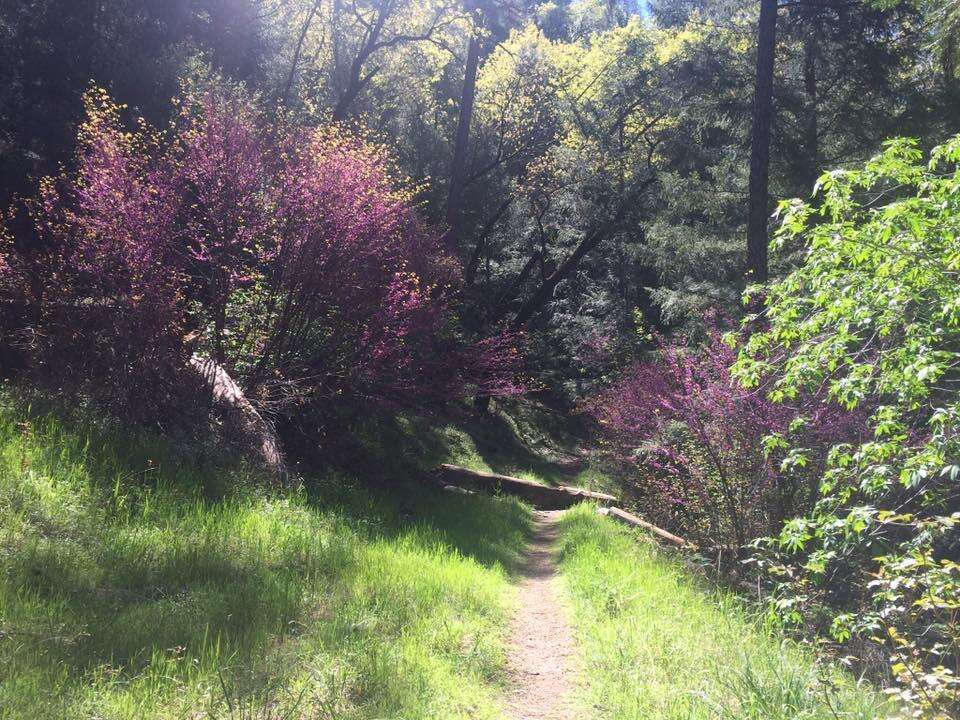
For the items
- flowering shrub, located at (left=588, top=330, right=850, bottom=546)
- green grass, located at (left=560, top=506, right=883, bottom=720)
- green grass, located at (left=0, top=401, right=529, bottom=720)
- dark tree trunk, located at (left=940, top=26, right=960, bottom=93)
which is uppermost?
dark tree trunk, located at (left=940, top=26, right=960, bottom=93)

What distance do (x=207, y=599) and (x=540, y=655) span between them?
234 centimetres

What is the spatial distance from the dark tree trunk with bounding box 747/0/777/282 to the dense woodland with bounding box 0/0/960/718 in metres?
0.07

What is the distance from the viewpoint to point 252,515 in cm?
579

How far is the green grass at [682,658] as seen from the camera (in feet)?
10.9

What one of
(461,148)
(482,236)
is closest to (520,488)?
(461,148)

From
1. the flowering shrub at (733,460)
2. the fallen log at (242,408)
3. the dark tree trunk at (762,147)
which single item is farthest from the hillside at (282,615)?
the dark tree trunk at (762,147)

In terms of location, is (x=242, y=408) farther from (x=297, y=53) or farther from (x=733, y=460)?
(x=297, y=53)

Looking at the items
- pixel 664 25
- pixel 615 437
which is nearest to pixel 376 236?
pixel 615 437

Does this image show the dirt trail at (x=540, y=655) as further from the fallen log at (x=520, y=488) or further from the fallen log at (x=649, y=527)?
the fallen log at (x=520, y=488)

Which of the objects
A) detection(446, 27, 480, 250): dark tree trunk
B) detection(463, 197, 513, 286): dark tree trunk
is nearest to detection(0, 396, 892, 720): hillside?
detection(446, 27, 480, 250): dark tree trunk

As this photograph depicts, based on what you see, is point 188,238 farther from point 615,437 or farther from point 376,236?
point 615,437

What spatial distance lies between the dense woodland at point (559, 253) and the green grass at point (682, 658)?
39 centimetres

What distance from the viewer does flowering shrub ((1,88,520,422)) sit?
6.76 m

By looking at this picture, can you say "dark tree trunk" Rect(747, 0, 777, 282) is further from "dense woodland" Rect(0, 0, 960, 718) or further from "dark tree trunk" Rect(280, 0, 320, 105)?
"dark tree trunk" Rect(280, 0, 320, 105)
